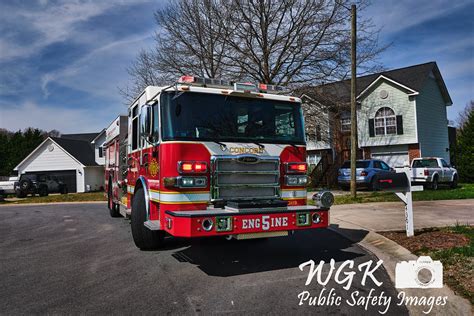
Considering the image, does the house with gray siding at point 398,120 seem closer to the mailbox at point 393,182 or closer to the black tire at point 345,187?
the black tire at point 345,187

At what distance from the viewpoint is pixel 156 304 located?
4152 mm

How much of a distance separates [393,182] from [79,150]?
35017mm


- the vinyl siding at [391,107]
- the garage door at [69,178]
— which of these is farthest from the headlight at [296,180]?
the garage door at [69,178]

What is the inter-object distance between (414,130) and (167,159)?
2387 cm

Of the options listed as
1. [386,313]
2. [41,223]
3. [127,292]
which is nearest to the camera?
[386,313]

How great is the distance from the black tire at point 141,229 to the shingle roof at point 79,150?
101 feet

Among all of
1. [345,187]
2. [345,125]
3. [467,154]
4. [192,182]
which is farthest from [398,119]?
[192,182]

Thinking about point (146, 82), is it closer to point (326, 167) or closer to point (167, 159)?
point (326, 167)

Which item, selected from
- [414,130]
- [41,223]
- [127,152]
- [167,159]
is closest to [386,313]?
[167,159]

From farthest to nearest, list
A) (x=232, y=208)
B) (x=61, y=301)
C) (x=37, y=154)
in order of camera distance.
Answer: (x=37, y=154), (x=232, y=208), (x=61, y=301)

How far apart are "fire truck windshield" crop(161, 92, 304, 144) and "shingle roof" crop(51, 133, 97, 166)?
31902 millimetres

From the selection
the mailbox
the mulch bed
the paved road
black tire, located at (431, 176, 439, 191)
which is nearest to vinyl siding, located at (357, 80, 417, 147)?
black tire, located at (431, 176, 439, 191)

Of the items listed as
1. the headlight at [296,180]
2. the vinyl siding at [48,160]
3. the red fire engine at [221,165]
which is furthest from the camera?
the vinyl siding at [48,160]

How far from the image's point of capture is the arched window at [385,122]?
26.5 metres
